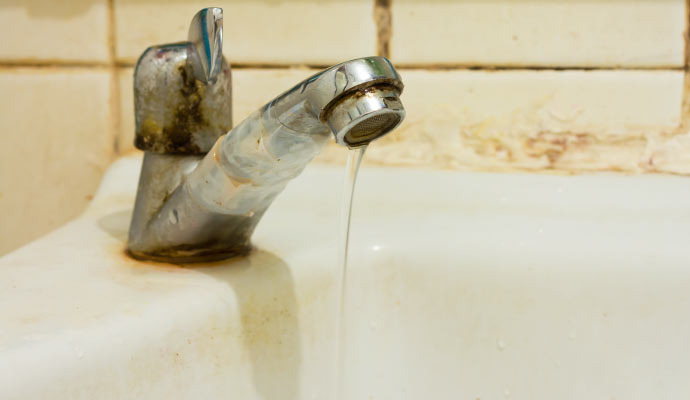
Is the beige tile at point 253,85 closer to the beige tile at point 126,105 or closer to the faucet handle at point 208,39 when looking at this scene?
the beige tile at point 126,105

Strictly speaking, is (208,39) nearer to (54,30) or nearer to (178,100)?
(178,100)

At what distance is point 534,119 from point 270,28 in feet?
0.73

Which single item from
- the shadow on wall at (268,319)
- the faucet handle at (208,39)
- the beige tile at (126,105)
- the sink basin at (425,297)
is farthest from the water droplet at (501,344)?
the beige tile at (126,105)

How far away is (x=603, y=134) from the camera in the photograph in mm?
476

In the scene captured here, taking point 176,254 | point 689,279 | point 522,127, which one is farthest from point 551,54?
point 176,254

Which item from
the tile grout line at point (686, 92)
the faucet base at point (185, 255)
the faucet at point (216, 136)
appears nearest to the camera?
the faucet at point (216, 136)

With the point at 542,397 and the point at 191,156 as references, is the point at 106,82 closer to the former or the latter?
the point at 191,156

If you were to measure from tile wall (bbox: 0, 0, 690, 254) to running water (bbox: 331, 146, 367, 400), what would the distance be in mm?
185

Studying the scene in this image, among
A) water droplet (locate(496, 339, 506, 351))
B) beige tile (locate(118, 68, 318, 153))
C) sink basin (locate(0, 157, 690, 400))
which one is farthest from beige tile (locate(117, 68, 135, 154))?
water droplet (locate(496, 339, 506, 351))

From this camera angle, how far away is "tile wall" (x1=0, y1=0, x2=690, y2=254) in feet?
1.55

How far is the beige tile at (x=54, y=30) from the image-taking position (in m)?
0.53

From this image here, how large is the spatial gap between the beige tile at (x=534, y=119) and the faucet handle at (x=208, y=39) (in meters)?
0.23

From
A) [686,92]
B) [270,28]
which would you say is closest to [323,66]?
[270,28]

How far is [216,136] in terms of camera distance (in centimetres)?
34
